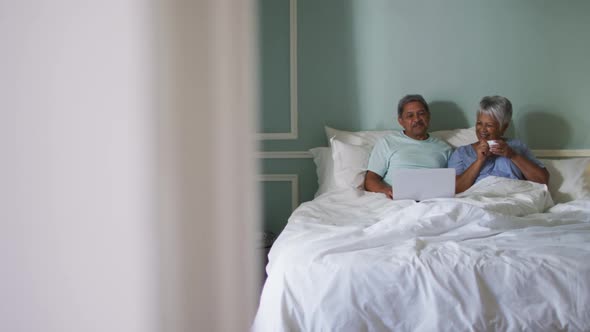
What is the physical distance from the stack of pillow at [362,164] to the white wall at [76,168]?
2.03 m

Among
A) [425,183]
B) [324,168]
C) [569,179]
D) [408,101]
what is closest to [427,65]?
[408,101]

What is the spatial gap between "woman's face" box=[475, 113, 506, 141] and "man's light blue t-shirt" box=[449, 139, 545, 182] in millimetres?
80

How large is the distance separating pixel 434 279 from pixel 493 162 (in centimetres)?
133

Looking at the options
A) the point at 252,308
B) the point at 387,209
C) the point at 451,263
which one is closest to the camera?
the point at 252,308

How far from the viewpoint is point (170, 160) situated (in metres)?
0.36

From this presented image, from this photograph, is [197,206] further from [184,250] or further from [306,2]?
[306,2]

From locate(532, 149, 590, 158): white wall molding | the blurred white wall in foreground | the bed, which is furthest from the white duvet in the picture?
locate(532, 149, 590, 158): white wall molding

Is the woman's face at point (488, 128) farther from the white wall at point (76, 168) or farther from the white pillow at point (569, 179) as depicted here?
the white wall at point (76, 168)

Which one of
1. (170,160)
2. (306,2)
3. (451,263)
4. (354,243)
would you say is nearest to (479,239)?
(451,263)

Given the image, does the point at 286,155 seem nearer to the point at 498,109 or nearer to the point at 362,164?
the point at 362,164

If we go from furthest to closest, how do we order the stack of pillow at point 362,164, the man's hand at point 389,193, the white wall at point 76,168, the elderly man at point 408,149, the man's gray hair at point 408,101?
the man's gray hair at point 408,101, the elderly man at point 408,149, the stack of pillow at point 362,164, the man's hand at point 389,193, the white wall at point 76,168

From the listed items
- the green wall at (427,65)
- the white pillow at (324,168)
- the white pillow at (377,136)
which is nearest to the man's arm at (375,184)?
the white pillow at (324,168)

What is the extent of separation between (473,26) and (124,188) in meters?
2.77

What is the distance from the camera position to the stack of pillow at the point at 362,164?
7.22ft
